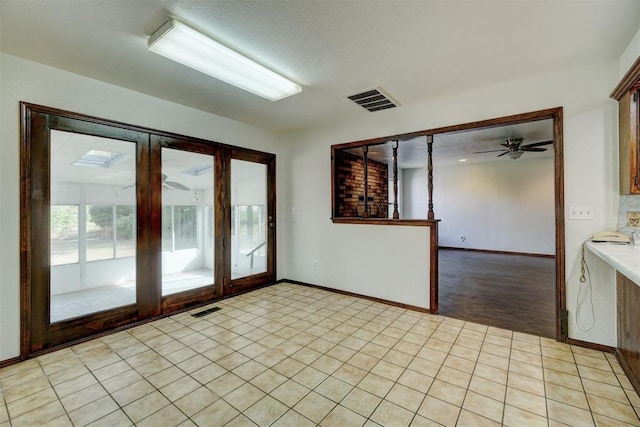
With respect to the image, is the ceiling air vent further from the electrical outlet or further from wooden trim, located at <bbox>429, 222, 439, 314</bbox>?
the electrical outlet

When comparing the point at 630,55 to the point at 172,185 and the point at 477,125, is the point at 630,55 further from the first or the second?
the point at 172,185

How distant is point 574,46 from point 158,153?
4142 mm

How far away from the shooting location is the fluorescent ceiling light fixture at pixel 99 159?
282 centimetres

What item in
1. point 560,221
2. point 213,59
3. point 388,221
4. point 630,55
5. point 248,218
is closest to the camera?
point 630,55

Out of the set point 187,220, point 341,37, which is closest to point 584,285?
point 341,37

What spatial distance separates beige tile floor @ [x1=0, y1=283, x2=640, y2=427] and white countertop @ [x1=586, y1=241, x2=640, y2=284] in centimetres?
93

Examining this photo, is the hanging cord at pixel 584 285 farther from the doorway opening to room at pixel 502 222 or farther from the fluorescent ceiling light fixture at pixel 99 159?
the fluorescent ceiling light fixture at pixel 99 159

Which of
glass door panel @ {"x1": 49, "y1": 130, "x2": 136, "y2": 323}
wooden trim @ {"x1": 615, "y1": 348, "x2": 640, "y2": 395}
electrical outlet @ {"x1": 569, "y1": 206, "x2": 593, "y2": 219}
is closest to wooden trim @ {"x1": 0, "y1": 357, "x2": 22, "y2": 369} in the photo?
glass door panel @ {"x1": 49, "y1": 130, "x2": 136, "y2": 323}

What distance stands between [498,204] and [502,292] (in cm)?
461

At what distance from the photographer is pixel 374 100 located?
337 cm

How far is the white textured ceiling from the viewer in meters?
1.84

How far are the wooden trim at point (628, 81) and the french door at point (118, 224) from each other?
407 centimetres

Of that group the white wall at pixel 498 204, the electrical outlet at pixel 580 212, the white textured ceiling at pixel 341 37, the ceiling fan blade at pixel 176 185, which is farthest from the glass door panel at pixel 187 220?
the white wall at pixel 498 204

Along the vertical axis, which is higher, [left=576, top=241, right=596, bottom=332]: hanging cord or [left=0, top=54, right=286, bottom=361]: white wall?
[left=0, top=54, right=286, bottom=361]: white wall
